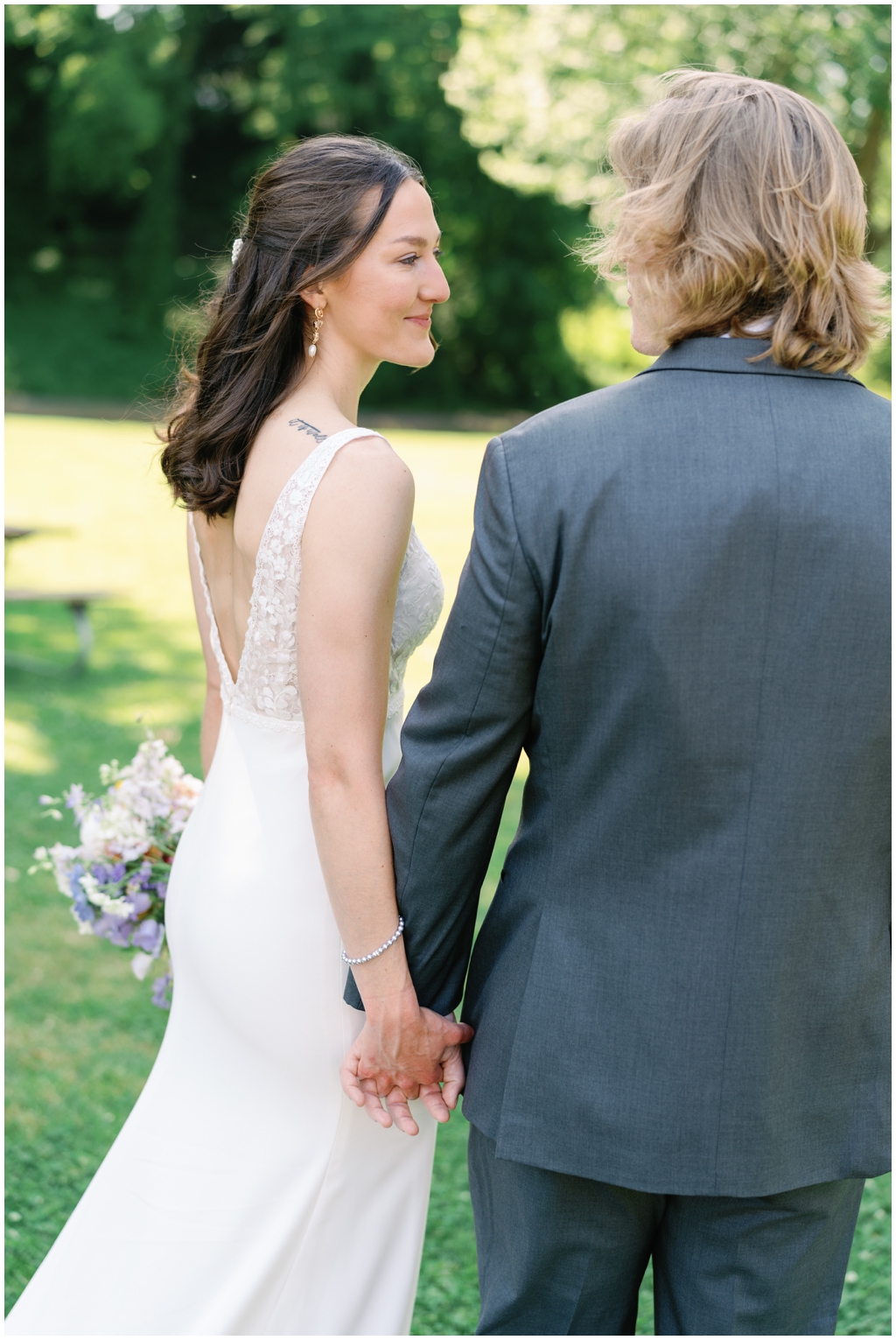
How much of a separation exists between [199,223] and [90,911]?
95.5 ft

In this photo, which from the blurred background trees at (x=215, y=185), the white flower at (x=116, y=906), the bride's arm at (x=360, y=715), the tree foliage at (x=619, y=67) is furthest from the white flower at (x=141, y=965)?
the blurred background trees at (x=215, y=185)

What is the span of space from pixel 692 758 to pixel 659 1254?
0.85 metres

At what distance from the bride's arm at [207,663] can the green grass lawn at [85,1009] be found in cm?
116

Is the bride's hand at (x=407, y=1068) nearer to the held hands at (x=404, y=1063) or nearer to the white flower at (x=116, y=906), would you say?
the held hands at (x=404, y=1063)

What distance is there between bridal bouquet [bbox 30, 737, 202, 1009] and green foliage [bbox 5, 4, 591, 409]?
23.6 m

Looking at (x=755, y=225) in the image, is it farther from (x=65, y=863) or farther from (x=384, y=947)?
(x=65, y=863)

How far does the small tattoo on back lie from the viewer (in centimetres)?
214

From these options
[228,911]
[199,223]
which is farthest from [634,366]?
[228,911]

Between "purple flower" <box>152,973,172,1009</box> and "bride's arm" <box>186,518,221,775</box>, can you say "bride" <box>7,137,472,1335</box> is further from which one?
"purple flower" <box>152,973,172,1009</box>

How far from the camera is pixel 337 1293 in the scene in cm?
226

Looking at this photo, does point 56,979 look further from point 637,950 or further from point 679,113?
point 679,113

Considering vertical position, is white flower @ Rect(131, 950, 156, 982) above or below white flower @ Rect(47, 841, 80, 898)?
below

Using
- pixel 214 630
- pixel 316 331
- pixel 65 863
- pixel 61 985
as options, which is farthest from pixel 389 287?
pixel 61 985

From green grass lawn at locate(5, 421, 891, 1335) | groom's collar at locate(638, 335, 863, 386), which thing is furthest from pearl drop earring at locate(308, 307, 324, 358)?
green grass lawn at locate(5, 421, 891, 1335)
